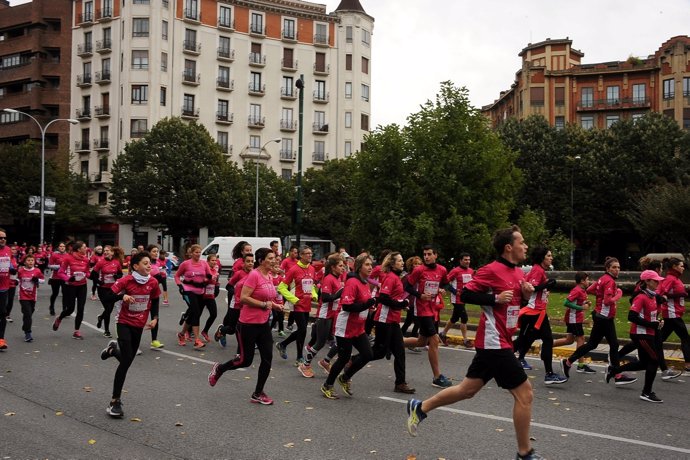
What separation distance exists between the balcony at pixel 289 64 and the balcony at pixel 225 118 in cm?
727

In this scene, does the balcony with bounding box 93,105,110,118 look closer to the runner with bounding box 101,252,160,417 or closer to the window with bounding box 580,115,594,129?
the window with bounding box 580,115,594,129

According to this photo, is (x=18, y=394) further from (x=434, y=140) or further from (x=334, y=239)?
(x=334, y=239)

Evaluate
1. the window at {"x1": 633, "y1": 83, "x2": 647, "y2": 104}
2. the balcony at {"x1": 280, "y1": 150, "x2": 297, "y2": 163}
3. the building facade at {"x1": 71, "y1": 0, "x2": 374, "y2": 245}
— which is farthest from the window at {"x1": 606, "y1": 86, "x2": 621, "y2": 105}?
the balcony at {"x1": 280, "y1": 150, "x2": 297, "y2": 163}

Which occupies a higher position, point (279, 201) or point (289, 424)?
point (279, 201)

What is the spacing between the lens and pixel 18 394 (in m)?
7.95

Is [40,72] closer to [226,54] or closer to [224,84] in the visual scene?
[224,84]

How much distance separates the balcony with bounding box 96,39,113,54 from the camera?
58469mm

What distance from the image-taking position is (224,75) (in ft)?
206

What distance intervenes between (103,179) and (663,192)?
44.2 meters

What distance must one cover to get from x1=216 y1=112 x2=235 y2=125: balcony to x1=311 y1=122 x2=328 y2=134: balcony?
7933mm

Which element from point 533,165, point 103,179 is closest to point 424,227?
point 533,165

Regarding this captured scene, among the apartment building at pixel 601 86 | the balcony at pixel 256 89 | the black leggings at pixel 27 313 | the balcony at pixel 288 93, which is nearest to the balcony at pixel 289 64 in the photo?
the balcony at pixel 288 93

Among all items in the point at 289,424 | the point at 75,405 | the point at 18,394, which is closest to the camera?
the point at 289,424

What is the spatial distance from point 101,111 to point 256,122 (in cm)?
1382
